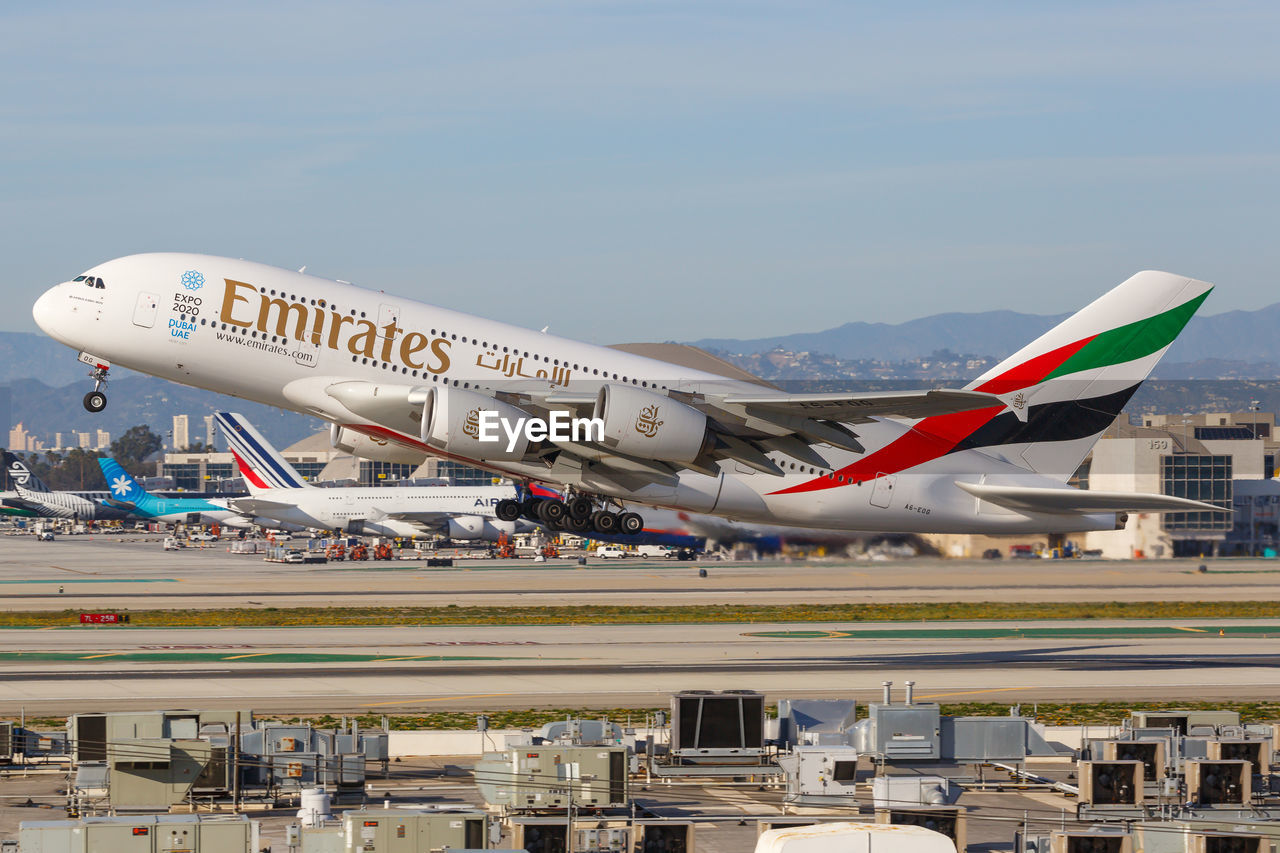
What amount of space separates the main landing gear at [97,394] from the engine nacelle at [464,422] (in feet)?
34.3

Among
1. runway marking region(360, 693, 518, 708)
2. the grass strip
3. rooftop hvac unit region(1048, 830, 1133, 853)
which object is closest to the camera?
rooftop hvac unit region(1048, 830, 1133, 853)

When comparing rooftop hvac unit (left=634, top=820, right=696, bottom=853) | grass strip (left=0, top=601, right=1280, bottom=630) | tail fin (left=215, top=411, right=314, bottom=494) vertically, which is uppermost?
tail fin (left=215, top=411, right=314, bottom=494)

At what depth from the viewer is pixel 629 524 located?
152ft

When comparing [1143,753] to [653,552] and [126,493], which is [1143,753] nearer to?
[653,552]

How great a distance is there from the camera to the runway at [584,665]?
45125mm

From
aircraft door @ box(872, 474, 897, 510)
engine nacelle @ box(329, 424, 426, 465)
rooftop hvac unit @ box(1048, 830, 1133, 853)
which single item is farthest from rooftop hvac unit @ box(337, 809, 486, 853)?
aircraft door @ box(872, 474, 897, 510)

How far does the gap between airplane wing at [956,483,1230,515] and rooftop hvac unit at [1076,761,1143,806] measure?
530 inches

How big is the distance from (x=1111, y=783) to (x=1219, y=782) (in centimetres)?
238

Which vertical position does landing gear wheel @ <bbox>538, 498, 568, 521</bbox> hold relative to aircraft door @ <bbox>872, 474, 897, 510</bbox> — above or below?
below

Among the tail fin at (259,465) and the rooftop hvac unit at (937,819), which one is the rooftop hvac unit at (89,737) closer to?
the rooftop hvac unit at (937,819)

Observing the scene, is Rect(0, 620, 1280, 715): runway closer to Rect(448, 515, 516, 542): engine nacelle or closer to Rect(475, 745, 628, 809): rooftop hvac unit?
Rect(475, 745, 628, 809): rooftop hvac unit

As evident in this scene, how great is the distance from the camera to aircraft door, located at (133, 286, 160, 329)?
39.9 meters

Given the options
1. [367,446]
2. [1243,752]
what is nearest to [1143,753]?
[1243,752]

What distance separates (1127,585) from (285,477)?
87.0 meters
